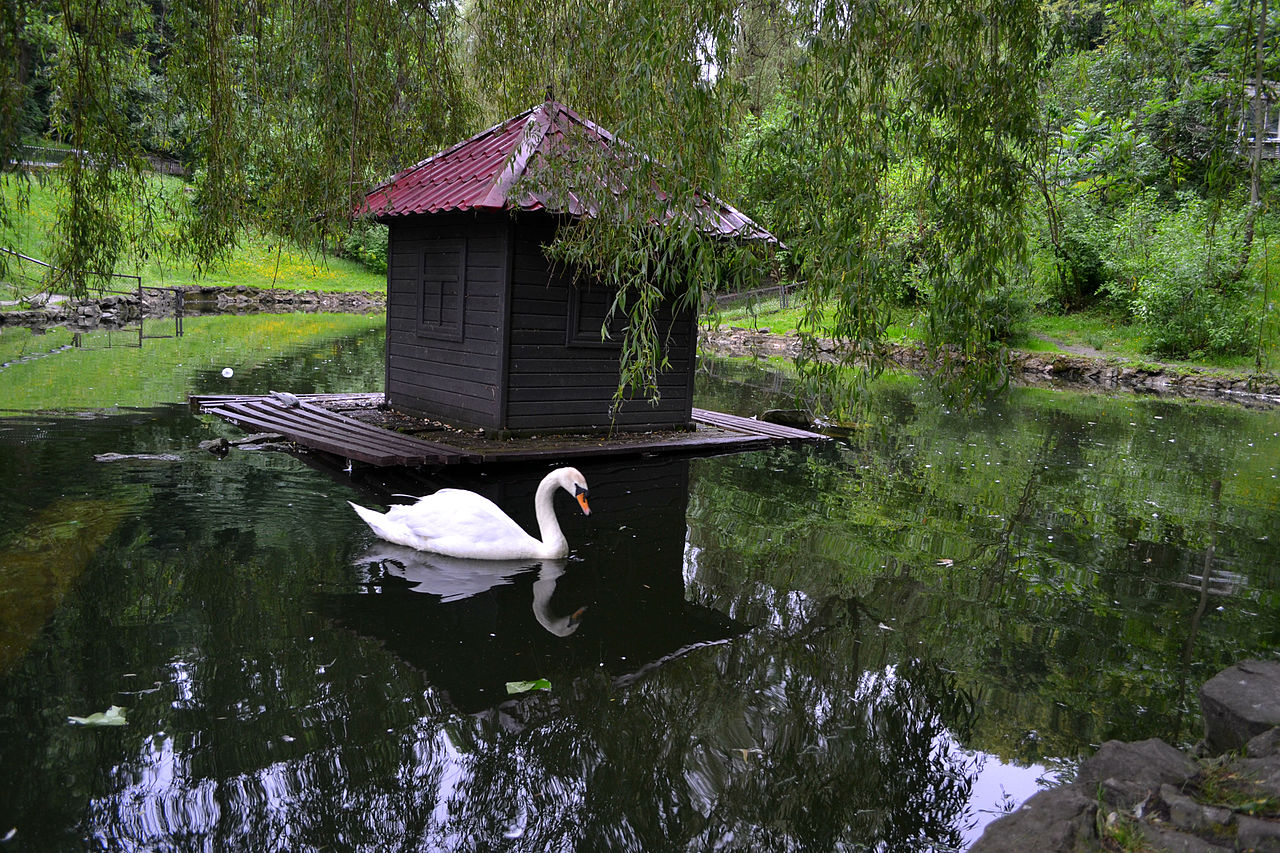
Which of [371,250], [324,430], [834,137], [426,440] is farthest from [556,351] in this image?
[371,250]

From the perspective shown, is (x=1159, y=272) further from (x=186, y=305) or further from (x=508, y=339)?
(x=186, y=305)

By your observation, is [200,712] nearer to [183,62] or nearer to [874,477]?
[183,62]

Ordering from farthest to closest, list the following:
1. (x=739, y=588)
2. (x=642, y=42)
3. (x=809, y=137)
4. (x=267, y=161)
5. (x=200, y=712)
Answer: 1. (x=267, y=161)
2. (x=739, y=588)
3. (x=809, y=137)
4. (x=642, y=42)
5. (x=200, y=712)

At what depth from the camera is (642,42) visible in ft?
16.4

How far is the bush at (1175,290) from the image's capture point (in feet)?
77.5

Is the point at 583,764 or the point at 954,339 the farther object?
the point at 954,339

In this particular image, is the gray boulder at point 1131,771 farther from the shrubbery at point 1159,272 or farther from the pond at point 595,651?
the shrubbery at point 1159,272

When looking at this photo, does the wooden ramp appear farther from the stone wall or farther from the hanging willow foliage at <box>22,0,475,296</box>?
the stone wall

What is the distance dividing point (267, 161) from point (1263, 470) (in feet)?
43.0

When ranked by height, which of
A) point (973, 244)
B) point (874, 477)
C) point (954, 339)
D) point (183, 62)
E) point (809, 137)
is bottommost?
point (874, 477)

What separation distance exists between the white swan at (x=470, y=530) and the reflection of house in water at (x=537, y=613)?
0.32 ft

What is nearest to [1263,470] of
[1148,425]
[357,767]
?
[1148,425]

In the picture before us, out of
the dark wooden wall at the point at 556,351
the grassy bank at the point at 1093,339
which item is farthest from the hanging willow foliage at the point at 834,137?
the grassy bank at the point at 1093,339

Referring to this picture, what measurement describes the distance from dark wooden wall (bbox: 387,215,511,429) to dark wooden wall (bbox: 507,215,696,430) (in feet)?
0.81
